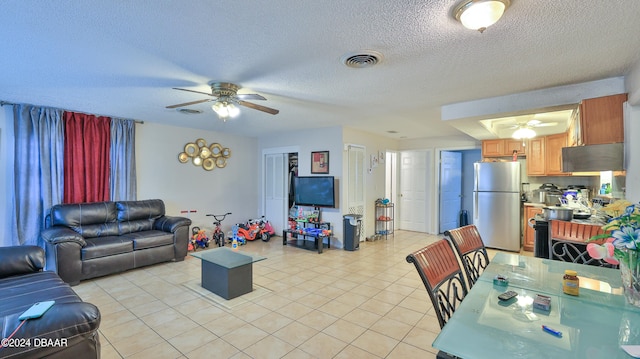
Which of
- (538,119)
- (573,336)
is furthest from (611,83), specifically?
(573,336)

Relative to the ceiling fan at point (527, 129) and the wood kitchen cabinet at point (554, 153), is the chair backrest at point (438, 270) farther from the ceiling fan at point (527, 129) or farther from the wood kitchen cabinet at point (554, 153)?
the wood kitchen cabinet at point (554, 153)

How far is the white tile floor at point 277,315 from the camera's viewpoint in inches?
89.0

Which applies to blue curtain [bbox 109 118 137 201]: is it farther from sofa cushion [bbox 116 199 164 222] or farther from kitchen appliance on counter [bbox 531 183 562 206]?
kitchen appliance on counter [bbox 531 183 562 206]

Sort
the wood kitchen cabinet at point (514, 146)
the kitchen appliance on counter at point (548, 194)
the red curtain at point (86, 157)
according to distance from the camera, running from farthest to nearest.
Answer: the wood kitchen cabinet at point (514, 146)
the kitchen appliance on counter at point (548, 194)
the red curtain at point (86, 157)

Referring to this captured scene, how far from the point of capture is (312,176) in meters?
5.68

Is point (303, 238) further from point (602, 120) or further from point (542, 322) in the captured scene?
point (542, 322)

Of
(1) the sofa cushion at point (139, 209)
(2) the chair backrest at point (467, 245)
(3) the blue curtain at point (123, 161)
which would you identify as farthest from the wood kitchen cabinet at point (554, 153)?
(3) the blue curtain at point (123, 161)

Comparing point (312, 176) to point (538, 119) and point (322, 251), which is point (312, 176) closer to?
point (322, 251)

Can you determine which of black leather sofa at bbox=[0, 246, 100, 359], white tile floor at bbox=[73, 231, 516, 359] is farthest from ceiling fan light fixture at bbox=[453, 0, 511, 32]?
black leather sofa at bbox=[0, 246, 100, 359]

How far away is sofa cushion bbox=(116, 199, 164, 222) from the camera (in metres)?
4.46

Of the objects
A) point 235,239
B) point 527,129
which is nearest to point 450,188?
point 527,129

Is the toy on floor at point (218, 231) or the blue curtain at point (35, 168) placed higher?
the blue curtain at point (35, 168)

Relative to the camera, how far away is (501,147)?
554 centimetres

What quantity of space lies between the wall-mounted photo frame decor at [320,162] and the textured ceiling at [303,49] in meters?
2.01
